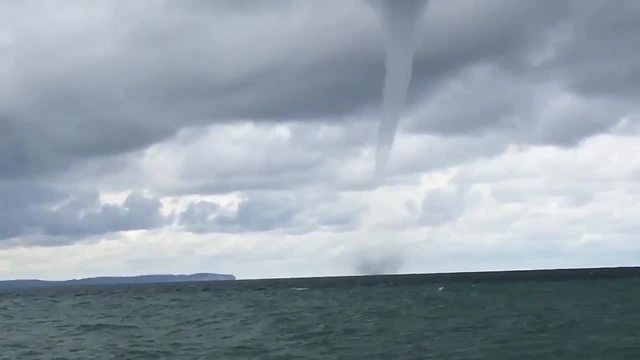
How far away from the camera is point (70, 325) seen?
8819 cm

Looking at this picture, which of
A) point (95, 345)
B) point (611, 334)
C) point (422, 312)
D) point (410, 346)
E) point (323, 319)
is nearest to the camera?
point (410, 346)

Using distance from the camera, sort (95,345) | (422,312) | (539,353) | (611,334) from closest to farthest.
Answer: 1. (539,353)
2. (611,334)
3. (95,345)
4. (422,312)

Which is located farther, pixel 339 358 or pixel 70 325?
pixel 70 325

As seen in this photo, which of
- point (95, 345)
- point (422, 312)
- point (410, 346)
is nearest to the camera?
point (410, 346)

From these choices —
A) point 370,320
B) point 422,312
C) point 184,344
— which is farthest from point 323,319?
point 184,344

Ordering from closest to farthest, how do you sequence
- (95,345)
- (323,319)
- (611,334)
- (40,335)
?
(611,334), (95,345), (40,335), (323,319)

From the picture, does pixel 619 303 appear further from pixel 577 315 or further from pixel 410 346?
pixel 410 346

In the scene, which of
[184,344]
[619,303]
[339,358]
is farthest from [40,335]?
[619,303]

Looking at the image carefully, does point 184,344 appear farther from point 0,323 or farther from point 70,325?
point 0,323

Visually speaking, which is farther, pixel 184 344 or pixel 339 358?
pixel 184 344

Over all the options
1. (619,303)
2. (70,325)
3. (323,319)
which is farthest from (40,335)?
(619,303)

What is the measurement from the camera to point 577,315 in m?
78.4

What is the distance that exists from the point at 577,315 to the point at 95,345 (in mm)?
44958

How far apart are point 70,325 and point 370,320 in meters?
33.5
